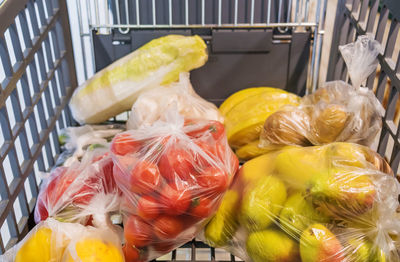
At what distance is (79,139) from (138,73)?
23 centimetres

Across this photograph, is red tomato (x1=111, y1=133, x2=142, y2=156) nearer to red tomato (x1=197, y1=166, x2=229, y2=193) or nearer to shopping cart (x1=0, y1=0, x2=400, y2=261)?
red tomato (x1=197, y1=166, x2=229, y2=193)

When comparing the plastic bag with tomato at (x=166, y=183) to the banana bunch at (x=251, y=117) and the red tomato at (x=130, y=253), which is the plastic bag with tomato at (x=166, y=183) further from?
the banana bunch at (x=251, y=117)

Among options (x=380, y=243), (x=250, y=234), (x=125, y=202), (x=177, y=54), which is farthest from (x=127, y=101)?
(x=380, y=243)

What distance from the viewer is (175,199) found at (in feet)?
2.47

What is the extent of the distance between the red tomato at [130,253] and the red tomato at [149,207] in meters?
0.09

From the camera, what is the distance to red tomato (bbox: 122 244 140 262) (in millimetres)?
822

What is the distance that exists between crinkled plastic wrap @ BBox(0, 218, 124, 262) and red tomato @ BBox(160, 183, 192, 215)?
120 mm

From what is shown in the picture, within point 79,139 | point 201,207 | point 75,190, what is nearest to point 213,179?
point 201,207

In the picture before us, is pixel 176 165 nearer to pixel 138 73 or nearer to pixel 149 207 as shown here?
pixel 149 207

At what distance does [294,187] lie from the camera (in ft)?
2.47

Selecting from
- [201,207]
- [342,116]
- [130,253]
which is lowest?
[130,253]

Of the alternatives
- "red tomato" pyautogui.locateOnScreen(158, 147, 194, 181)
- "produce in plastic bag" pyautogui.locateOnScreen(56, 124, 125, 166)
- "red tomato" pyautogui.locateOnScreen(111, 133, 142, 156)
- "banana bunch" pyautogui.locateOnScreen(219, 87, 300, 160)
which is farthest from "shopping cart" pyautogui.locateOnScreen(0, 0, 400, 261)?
"red tomato" pyautogui.locateOnScreen(158, 147, 194, 181)

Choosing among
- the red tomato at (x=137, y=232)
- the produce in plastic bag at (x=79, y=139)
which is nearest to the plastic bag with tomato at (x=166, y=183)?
the red tomato at (x=137, y=232)

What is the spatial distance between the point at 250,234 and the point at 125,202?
23 centimetres
